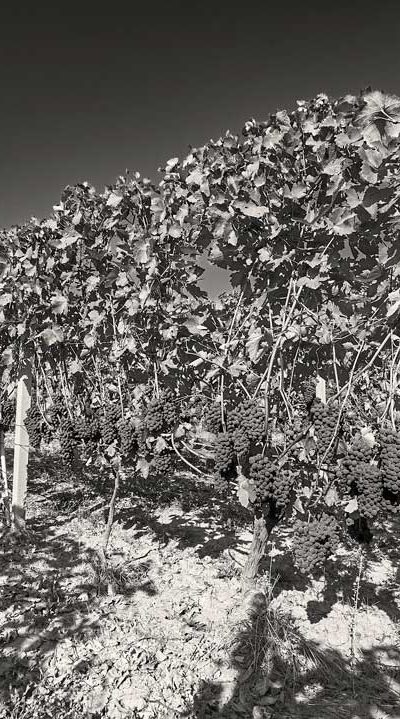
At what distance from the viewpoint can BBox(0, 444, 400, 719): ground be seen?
2.69m

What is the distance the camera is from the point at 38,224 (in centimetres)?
441

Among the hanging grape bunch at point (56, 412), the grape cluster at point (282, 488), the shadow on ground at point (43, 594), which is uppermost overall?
the hanging grape bunch at point (56, 412)

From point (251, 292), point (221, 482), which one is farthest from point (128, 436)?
point (251, 292)

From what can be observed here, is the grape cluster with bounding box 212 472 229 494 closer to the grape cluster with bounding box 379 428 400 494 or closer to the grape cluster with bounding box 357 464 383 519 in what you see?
the grape cluster with bounding box 357 464 383 519

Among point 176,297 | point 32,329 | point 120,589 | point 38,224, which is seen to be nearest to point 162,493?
point 120,589

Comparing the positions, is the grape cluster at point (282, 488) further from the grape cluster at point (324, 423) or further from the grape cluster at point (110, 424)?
the grape cluster at point (110, 424)

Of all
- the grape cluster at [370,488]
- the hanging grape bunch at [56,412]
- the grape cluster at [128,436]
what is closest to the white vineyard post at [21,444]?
the hanging grape bunch at [56,412]

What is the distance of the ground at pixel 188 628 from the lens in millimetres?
2693

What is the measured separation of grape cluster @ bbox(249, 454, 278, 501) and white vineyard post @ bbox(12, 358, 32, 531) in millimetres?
3236

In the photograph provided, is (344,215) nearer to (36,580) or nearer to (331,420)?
(331,420)

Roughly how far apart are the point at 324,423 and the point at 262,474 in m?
0.50

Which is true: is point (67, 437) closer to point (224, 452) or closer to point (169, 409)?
point (169, 409)

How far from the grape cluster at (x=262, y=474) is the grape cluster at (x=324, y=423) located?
1.09ft

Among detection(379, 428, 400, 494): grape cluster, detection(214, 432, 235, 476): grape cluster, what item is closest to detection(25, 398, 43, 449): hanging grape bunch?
detection(214, 432, 235, 476): grape cluster
